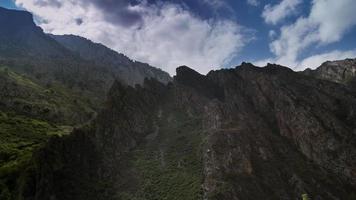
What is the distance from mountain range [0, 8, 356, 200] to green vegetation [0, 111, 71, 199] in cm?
34

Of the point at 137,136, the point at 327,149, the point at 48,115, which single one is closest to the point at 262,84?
the point at 327,149

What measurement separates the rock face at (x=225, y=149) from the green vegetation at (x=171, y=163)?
0.42m

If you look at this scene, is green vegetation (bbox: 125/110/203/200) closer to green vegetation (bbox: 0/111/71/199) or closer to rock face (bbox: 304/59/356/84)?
green vegetation (bbox: 0/111/71/199)

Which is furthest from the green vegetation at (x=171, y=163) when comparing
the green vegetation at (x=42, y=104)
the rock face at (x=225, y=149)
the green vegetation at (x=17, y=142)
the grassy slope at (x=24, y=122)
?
the green vegetation at (x=42, y=104)

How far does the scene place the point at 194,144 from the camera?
129 meters

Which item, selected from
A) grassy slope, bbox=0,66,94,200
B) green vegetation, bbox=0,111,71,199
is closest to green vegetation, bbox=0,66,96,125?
grassy slope, bbox=0,66,94,200

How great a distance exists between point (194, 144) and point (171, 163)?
15381mm

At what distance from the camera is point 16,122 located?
365 feet

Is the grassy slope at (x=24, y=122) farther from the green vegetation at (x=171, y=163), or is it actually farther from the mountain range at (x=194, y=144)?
the green vegetation at (x=171, y=163)

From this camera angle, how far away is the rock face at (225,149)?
9300cm

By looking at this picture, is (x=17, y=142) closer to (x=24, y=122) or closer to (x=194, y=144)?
(x=24, y=122)

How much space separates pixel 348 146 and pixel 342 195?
19149mm

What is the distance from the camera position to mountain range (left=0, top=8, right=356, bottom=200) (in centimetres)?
9075

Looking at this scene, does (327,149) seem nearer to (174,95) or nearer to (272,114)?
(272,114)
